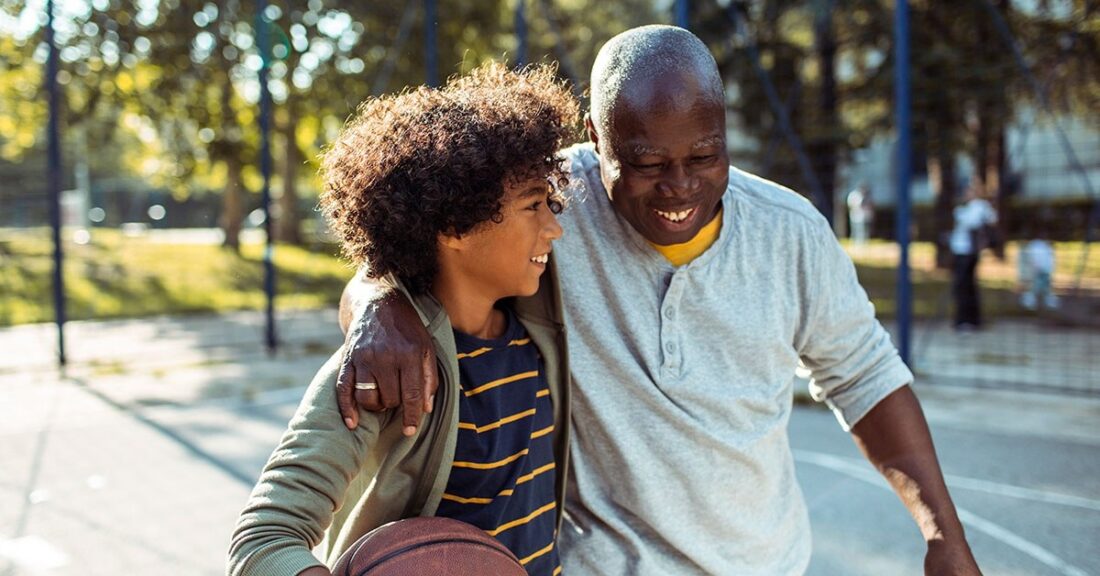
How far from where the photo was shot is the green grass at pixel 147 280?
12.6m

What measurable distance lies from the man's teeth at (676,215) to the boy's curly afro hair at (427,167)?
202 millimetres

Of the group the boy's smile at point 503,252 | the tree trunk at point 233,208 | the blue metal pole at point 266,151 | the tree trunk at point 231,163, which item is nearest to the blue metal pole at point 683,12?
the blue metal pole at point 266,151

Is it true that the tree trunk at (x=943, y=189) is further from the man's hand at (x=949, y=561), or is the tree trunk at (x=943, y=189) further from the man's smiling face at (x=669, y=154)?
the man's smiling face at (x=669, y=154)

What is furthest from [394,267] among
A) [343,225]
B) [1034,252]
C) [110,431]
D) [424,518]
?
[1034,252]

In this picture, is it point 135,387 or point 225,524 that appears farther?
point 135,387

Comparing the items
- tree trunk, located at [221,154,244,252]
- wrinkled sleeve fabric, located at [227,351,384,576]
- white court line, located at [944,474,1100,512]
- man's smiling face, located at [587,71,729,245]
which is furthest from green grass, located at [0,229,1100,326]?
wrinkled sleeve fabric, located at [227,351,384,576]

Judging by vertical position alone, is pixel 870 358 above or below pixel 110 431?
above

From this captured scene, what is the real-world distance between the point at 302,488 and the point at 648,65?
95 cm

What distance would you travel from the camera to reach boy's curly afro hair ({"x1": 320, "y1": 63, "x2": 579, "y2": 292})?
168cm

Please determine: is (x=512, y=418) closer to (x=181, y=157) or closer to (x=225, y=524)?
(x=225, y=524)

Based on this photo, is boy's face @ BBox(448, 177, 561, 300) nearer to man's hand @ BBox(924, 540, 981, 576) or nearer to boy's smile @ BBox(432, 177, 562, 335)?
boy's smile @ BBox(432, 177, 562, 335)

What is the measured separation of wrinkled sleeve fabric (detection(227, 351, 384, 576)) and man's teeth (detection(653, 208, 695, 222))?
25.7 inches

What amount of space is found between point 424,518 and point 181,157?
→ 59.8ft

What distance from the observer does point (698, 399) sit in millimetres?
1828
